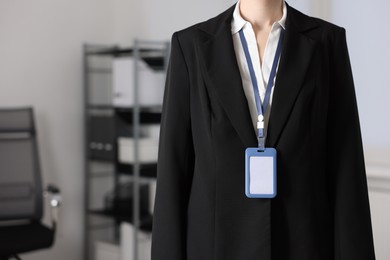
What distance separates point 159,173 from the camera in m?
1.33

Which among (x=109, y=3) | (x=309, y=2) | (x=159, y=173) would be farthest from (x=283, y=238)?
(x=109, y=3)

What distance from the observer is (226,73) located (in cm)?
126

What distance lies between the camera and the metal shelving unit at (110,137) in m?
3.79

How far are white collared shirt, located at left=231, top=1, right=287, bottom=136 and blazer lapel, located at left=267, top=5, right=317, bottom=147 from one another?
0.03m

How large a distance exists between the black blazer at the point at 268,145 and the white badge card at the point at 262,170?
0.07 feet

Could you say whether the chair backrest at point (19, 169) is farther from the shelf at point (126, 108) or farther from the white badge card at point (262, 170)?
the white badge card at point (262, 170)

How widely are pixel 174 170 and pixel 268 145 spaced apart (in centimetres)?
23

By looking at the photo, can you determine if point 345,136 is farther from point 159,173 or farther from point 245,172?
point 159,173

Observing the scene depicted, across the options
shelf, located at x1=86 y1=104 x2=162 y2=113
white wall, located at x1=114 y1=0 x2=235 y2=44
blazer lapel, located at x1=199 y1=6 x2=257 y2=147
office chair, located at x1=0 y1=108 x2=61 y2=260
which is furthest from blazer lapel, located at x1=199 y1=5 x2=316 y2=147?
shelf, located at x1=86 y1=104 x2=162 y2=113

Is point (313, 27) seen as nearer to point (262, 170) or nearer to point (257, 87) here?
point (257, 87)

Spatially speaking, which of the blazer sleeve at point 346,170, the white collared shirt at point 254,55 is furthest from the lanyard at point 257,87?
the blazer sleeve at point 346,170

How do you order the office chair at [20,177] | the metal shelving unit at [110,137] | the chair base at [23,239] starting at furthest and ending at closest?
the metal shelving unit at [110,137]
the office chair at [20,177]
the chair base at [23,239]

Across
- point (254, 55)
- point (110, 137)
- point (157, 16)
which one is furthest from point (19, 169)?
point (254, 55)

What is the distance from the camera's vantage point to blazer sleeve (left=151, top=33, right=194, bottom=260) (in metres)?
1.30
